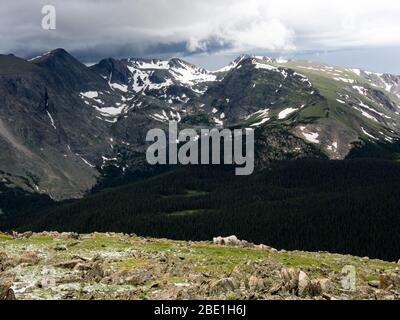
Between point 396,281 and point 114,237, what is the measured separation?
131 ft

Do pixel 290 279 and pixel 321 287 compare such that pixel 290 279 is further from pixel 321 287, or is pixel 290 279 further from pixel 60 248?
pixel 60 248

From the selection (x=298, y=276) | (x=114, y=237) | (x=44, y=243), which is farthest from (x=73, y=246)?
(x=298, y=276)

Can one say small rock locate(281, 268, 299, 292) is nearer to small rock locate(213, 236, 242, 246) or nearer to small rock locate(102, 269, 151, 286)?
small rock locate(102, 269, 151, 286)

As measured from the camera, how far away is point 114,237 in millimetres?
73312

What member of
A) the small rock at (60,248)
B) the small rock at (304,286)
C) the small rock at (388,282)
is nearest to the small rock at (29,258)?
the small rock at (60,248)

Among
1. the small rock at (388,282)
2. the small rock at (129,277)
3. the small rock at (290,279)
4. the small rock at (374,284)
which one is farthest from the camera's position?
the small rock at (374,284)

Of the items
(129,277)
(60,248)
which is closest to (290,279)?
(129,277)

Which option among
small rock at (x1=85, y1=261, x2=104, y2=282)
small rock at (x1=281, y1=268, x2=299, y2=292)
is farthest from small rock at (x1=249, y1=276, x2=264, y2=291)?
small rock at (x1=85, y1=261, x2=104, y2=282)

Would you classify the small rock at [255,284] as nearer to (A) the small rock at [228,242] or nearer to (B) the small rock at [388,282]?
(B) the small rock at [388,282]

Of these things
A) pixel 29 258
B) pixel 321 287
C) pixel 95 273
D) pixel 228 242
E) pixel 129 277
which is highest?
pixel 129 277

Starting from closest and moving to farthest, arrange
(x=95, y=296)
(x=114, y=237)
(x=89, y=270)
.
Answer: (x=95, y=296) < (x=89, y=270) < (x=114, y=237)

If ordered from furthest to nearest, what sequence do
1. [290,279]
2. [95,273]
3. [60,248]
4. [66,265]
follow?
[60,248] → [66,265] → [95,273] → [290,279]

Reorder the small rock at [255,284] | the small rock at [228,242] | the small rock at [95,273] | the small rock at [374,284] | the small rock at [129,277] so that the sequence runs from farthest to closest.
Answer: the small rock at [228,242] → the small rock at [374,284] → the small rock at [95,273] → the small rock at [129,277] → the small rock at [255,284]
